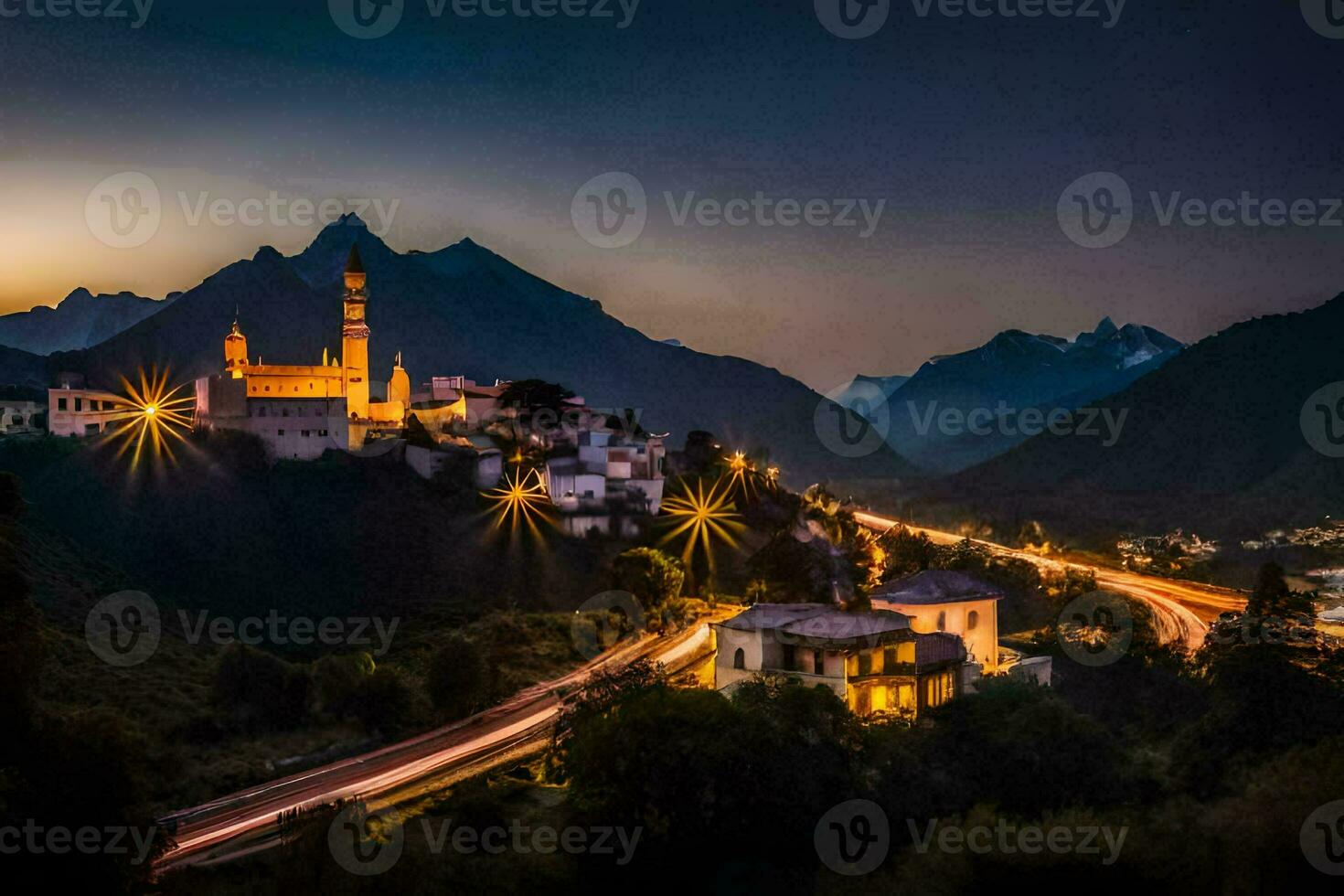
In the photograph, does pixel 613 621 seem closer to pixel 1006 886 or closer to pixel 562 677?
pixel 562 677

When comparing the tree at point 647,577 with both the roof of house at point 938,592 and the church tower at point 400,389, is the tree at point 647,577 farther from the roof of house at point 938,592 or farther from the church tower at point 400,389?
the church tower at point 400,389

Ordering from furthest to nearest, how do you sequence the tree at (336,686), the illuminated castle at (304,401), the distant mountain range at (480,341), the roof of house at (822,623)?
the distant mountain range at (480,341)
the illuminated castle at (304,401)
the tree at (336,686)
the roof of house at (822,623)

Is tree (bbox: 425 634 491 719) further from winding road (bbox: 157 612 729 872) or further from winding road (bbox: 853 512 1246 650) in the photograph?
winding road (bbox: 853 512 1246 650)

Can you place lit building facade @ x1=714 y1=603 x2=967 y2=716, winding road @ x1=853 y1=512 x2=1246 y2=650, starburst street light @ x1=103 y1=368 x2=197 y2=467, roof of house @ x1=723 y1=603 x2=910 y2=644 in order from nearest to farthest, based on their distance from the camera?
lit building facade @ x1=714 y1=603 x2=967 y2=716 < roof of house @ x1=723 y1=603 x2=910 y2=644 < winding road @ x1=853 y1=512 x2=1246 y2=650 < starburst street light @ x1=103 y1=368 x2=197 y2=467

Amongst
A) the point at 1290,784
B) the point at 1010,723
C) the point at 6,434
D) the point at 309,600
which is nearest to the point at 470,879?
the point at 1010,723

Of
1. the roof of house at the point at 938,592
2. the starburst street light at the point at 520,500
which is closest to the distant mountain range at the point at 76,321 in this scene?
the starburst street light at the point at 520,500

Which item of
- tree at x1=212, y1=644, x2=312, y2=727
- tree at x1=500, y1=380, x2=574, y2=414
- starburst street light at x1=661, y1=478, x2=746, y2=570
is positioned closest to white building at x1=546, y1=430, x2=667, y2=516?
starburst street light at x1=661, y1=478, x2=746, y2=570
